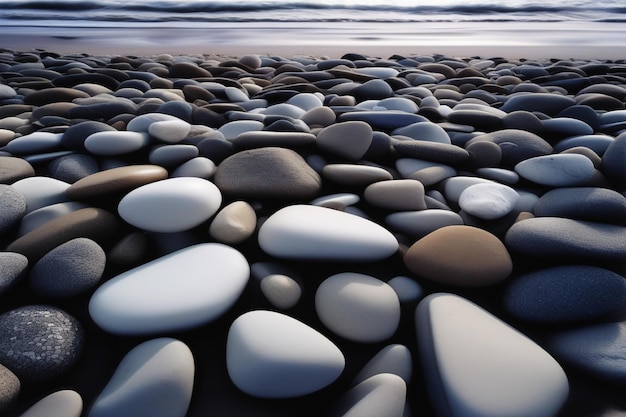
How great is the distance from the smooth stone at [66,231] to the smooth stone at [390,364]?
559 millimetres

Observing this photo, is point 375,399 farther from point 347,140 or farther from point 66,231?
point 347,140

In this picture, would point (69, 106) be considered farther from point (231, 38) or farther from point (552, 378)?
point (231, 38)

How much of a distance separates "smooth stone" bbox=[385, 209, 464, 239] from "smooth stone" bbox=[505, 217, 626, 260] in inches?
4.5

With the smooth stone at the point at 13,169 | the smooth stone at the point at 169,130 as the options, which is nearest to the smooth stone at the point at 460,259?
the smooth stone at the point at 169,130

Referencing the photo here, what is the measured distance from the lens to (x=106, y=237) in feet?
2.89

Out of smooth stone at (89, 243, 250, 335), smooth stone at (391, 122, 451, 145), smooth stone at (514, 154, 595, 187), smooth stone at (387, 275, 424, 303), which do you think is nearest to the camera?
smooth stone at (89, 243, 250, 335)

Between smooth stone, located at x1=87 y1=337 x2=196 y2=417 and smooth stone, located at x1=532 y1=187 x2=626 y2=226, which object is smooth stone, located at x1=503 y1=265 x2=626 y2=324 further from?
smooth stone, located at x1=87 y1=337 x2=196 y2=417

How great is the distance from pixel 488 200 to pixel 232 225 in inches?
21.2

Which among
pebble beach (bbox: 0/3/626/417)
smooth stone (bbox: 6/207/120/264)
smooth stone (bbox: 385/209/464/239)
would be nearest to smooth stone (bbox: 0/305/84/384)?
pebble beach (bbox: 0/3/626/417)

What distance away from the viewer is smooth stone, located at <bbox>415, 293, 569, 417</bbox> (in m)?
0.58

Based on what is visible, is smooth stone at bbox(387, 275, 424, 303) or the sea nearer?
smooth stone at bbox(387, 275, 424, 303)

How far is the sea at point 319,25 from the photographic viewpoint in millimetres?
4379

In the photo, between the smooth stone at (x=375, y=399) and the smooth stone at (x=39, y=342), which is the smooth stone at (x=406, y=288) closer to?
the smooth stone at (x=375, y=399)

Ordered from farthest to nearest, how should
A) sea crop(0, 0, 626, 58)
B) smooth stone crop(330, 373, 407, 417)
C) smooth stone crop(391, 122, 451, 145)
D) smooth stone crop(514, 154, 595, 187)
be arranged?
sea crop(0, 0, 626, 58)
smooth stone crop(391, 122, 451, 145)
smooth stone crop(514, 154, 595, 187)
smooth stone crop(330, 373, 407, 417)
